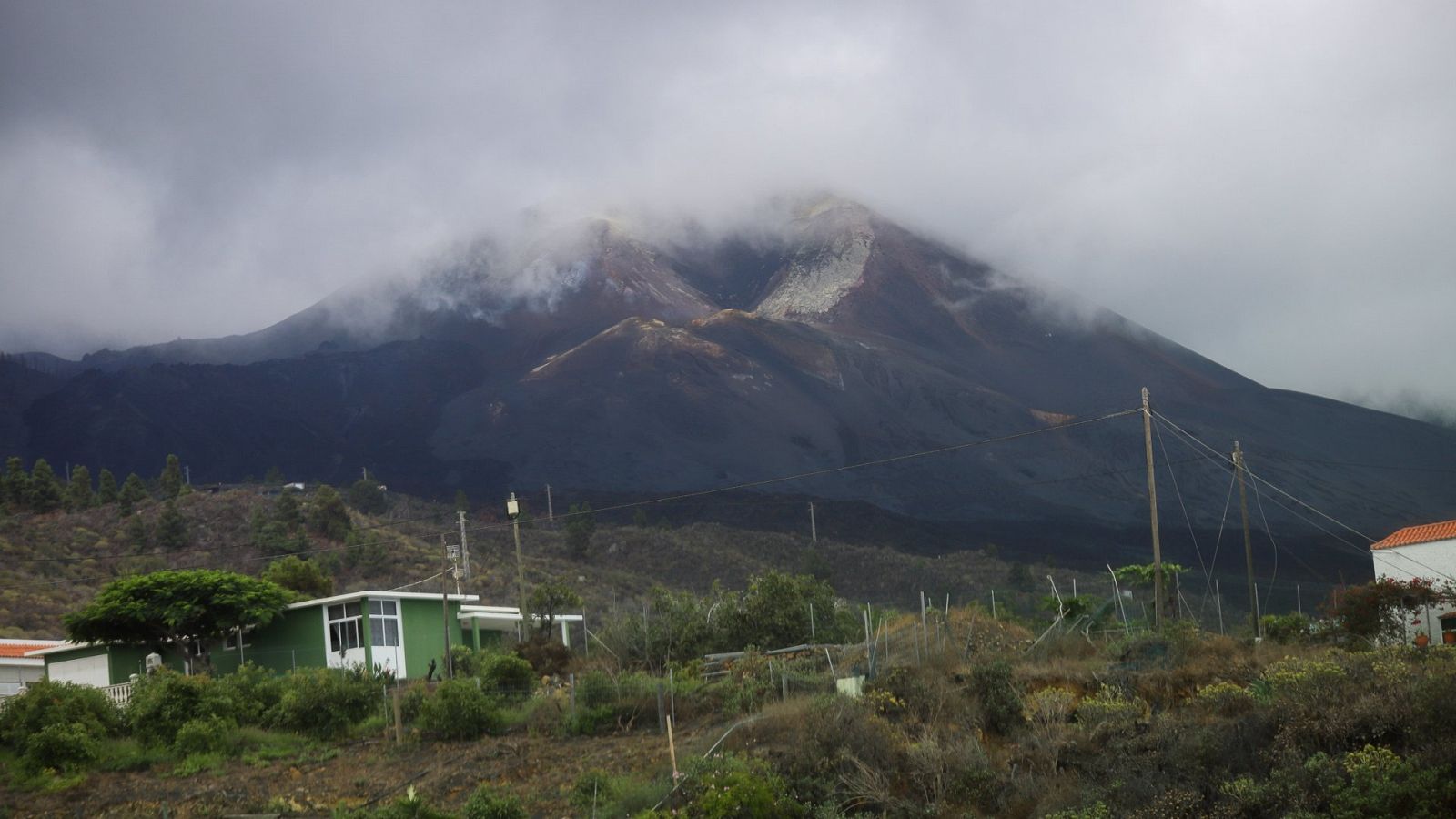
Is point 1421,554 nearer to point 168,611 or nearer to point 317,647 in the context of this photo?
point 317,647

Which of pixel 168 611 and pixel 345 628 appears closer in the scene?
pixel 168 611

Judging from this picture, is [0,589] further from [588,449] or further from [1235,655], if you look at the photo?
[588,449]

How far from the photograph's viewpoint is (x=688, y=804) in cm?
1994

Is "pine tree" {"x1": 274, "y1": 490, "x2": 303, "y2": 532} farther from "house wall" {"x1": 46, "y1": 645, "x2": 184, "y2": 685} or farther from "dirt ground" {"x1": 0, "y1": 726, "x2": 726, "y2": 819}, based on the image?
"dirt ground" {"x1": 0, "y1": 726, "x2": 726, "y2": 819}

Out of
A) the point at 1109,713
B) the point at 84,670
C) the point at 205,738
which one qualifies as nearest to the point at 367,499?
the point at 84,670

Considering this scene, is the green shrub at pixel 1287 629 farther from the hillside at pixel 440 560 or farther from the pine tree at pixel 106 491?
the pine tree at pixel 106 491

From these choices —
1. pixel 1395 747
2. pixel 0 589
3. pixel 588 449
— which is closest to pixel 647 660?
pixel 1395 747

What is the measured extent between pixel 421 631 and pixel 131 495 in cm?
4628

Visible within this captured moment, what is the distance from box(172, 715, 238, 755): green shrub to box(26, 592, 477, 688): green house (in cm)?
1159

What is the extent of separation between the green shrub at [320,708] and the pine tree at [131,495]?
52.9 metres

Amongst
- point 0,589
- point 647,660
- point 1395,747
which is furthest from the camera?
point 0,589

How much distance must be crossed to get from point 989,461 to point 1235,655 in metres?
146

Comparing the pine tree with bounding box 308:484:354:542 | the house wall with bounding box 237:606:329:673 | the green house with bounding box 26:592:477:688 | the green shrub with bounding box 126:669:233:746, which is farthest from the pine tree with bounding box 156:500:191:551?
the green shrub with bounding box 126:669:233:746

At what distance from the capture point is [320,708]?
31.5 metres
